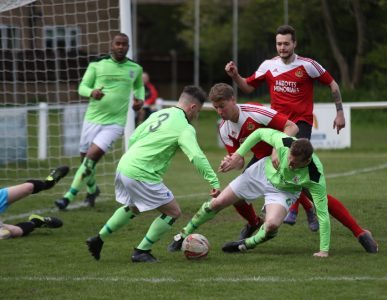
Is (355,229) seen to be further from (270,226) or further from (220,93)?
(220,93)

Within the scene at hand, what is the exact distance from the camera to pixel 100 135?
37.3 feet

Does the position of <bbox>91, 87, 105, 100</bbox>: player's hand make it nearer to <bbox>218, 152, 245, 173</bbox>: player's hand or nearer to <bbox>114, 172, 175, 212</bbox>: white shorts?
<bbox>114, 172, 175, 212</bbox>: white shorts

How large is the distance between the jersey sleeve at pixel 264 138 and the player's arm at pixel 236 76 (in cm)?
98

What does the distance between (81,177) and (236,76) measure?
3.03 meters

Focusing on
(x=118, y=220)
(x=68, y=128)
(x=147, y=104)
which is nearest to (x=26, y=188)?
(x=118, y=220)

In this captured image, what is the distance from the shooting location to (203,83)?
4212 cm

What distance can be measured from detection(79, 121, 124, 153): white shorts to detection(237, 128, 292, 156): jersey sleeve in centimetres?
361

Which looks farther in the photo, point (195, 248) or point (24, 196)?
point (24, 196)

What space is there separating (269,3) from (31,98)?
17480 mm

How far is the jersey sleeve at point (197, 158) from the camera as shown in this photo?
7.55 m

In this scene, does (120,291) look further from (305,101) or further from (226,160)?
(305,101)

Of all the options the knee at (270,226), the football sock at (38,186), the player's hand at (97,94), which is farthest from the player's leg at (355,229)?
the player's hand at (97,94)

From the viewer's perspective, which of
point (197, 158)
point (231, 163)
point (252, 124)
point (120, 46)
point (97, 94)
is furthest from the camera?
point (120, 46)

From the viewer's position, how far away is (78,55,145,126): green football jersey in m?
11.5
